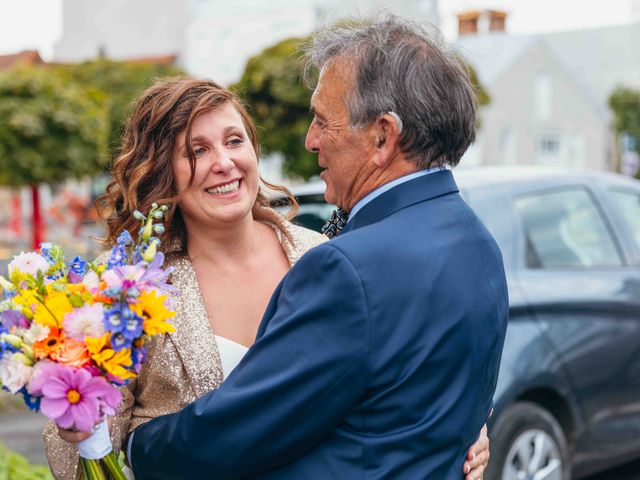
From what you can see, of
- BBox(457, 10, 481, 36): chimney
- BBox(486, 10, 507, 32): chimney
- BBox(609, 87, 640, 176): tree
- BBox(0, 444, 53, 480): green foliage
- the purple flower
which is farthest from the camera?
BBox(457, 10, 481, 36): chimney

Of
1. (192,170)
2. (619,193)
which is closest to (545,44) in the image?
(619,193)

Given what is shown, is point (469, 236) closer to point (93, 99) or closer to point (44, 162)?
point (44, 162)

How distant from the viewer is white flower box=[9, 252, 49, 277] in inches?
79.0

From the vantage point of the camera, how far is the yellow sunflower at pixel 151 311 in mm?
1858

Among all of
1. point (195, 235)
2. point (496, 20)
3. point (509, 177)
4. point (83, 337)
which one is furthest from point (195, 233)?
point (496, 20)

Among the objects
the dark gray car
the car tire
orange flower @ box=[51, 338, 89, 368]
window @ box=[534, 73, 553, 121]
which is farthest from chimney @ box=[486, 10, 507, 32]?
orange flower @ box=[51, 338, 89, 368]

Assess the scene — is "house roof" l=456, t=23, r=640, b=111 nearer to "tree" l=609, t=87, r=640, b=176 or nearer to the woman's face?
"tree" l=609, t=87, r=640, b=176

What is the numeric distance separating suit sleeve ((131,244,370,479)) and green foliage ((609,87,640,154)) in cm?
3930

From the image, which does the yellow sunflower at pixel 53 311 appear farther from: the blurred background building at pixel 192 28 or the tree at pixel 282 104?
the blurred background building at pixel 192 28

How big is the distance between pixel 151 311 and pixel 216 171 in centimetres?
87

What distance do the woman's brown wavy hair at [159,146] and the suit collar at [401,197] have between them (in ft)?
2.66

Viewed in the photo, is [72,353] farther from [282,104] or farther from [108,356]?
[282,104]

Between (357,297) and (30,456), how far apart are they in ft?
16.1

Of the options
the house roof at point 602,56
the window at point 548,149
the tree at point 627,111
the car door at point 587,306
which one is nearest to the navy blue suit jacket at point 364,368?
the car door at point 587,306
